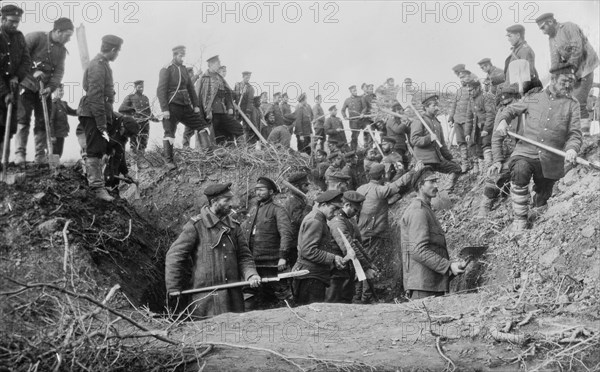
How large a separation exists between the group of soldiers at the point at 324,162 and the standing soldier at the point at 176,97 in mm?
22

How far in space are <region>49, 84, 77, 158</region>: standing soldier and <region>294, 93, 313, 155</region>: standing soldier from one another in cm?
664

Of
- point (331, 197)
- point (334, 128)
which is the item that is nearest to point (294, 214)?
point (331, 197)

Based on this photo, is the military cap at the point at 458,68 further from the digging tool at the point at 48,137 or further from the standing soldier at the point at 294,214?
the digging tool at the point at 48,137

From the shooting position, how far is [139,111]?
600 inches

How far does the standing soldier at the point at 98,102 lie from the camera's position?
10859 millimetres

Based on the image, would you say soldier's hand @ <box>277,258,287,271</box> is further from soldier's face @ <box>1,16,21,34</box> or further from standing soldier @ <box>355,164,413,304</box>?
soldier's face @ <box>1,16,21,34</box>

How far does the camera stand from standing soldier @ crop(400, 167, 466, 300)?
9391 millimetres

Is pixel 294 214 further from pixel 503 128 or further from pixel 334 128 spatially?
pixel 334 128

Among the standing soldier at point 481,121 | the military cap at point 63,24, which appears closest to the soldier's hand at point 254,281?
the military cap at point 63,24

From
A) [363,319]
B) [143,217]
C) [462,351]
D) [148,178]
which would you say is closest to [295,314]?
[363,319]

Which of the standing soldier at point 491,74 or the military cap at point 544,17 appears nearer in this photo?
the military cap at point 544,17

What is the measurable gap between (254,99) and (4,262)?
31.7ft

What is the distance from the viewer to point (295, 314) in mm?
8523

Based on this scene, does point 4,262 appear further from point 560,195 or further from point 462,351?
point 560,195
